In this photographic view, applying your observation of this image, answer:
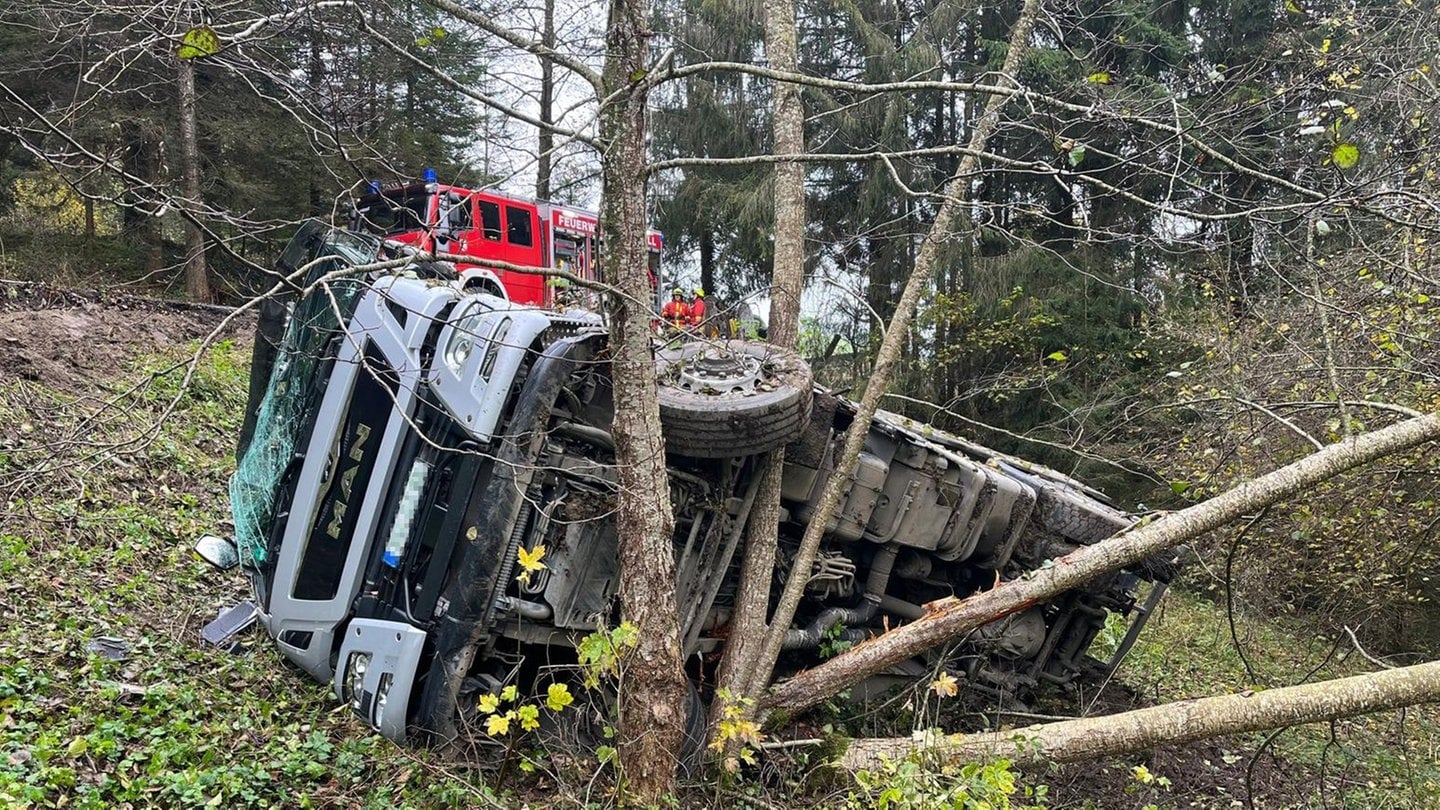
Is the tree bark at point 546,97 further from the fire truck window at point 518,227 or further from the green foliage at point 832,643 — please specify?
the fire truck window at point 518,227

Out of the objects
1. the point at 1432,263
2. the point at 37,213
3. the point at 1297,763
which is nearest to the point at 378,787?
the point at 1297,763

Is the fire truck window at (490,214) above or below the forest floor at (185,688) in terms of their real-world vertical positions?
above

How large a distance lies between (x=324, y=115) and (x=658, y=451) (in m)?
1.74

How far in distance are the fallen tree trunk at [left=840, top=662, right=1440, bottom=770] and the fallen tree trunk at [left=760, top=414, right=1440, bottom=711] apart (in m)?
0.43

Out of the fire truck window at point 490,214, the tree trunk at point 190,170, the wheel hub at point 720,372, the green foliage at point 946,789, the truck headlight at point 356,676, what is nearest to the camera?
the green foliage at point 946,789

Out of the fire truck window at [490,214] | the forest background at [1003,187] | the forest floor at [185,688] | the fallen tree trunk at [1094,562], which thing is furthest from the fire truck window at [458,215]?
the fallen tree trunk at [1094,562]

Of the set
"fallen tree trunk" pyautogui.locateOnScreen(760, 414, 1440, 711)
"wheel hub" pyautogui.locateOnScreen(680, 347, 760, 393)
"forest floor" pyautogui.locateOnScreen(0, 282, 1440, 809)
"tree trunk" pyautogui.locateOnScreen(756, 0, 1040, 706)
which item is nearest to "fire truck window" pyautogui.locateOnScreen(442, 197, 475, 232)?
"forest floor" pyautogui.locateOnScreen(0, 282, 1440, 809)

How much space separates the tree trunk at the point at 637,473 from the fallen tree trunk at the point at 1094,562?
2.76ft

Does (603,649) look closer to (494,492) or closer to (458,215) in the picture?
(494,492)

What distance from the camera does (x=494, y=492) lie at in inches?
131

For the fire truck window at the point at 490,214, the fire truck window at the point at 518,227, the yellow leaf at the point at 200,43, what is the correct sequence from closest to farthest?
the yellow leaf at the point at 200,43 → the fire truck window at the point at 490,214 → the fire truck window at the point at 518,227

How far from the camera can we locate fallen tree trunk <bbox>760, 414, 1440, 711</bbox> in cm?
371

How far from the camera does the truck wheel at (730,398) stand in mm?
3637

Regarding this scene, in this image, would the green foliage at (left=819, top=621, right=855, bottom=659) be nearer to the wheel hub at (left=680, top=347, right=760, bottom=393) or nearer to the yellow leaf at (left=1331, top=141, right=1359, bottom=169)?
the wheel hub at (left=680, top=347, right=760, bottom=393)
